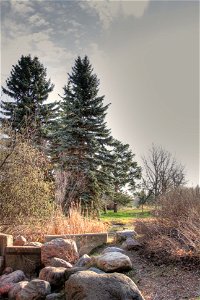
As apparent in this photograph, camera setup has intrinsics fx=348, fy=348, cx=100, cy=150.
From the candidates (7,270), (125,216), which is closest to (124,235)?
(7,270)

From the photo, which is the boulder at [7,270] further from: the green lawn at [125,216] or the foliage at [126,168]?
the foliage at [126,168]

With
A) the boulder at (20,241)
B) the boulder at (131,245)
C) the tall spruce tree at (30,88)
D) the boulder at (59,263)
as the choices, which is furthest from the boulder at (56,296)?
the tall spruce tree at (30,88)

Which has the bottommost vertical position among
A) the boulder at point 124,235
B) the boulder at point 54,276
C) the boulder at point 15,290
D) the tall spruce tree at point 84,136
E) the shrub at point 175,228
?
the boulder at point 15,290

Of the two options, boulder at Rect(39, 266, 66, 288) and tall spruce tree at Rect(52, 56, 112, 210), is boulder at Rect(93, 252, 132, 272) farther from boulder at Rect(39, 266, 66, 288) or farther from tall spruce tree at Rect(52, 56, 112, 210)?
tall spruce tree at Rect(52, 56, 112, 210)

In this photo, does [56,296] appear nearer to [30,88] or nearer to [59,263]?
[59,263]

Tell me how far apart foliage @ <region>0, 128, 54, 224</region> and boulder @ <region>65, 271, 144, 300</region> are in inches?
164

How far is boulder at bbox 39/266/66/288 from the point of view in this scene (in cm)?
562

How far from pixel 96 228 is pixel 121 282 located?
400 centimetres

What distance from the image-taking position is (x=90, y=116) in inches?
720

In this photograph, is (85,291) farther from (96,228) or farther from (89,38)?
(89,38)

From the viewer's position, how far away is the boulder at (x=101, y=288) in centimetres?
420

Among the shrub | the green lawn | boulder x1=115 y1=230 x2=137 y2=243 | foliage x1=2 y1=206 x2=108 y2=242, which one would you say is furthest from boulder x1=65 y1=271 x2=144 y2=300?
the green lawn

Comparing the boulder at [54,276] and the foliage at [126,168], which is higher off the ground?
the foliage at [126,168]

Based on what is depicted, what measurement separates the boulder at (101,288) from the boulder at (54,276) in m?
1.16
